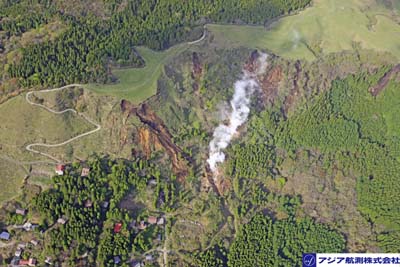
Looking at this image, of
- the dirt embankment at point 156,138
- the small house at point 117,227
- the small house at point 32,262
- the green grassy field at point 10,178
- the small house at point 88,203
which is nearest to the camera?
the small house at point 32,262

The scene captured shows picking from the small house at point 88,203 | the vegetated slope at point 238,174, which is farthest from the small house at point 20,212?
the small house at point 88,203

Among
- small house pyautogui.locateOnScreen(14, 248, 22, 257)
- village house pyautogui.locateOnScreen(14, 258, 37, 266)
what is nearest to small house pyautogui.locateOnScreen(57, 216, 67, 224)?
village house pyautogui.locateOnScreen(14, 258, 37, 266)

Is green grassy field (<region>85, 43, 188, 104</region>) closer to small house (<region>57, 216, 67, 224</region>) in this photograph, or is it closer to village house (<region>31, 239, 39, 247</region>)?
small house (<region>57, 216, 67, 224</region>)

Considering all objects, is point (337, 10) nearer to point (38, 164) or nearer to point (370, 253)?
point (370, 253)

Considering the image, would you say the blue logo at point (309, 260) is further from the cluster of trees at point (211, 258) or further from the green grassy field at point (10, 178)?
the green grassy field at point (10, 178)

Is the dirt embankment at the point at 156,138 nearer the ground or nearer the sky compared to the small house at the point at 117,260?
nearer the sky

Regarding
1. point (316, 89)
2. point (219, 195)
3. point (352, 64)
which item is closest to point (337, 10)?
point (352, 64)

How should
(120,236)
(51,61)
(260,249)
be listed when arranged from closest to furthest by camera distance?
1. (120,236)
2. (260,249)
3. (51,61)
